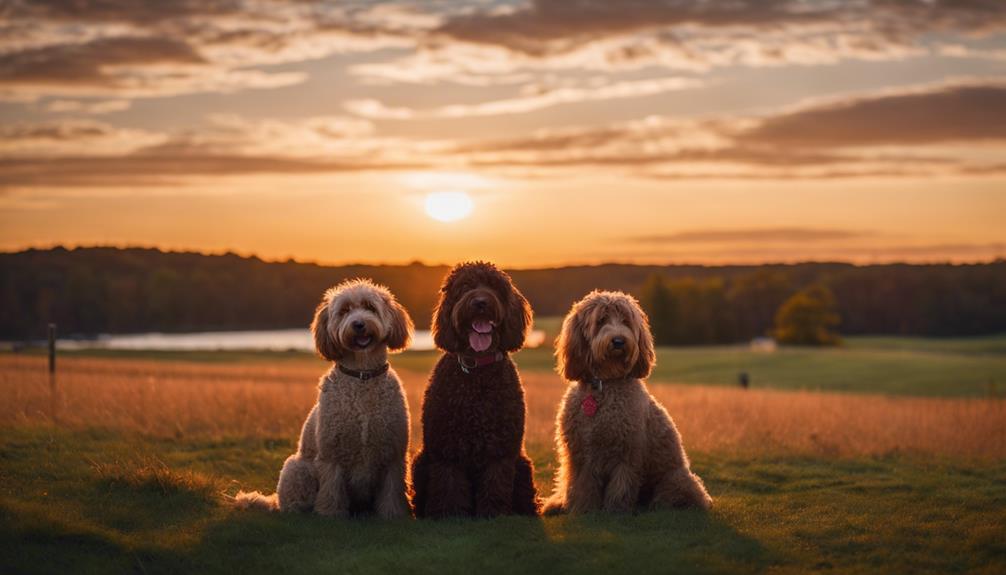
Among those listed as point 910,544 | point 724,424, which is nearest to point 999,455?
point 724,424

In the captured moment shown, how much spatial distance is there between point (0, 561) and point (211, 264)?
8266cm

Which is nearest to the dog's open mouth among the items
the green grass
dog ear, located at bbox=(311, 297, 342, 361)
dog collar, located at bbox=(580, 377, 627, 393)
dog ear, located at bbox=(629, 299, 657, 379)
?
dog collar, located at bbox=(580, 377, 627, 393)

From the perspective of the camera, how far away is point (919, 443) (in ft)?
47.8

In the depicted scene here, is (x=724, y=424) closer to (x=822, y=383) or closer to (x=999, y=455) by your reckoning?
(x=999, y=455)

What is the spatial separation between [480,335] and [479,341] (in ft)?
0.18

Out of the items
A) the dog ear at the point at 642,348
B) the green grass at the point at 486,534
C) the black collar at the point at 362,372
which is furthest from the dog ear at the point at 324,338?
the dog ear at the point at 642,348

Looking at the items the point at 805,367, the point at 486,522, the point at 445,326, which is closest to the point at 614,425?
the point at 486,522

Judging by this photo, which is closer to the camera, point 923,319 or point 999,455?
point 999,455

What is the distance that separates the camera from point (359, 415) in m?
8.38

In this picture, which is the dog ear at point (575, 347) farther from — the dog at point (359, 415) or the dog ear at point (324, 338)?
the dog ear at point (324, 338)

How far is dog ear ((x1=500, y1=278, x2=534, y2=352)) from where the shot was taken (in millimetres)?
8344

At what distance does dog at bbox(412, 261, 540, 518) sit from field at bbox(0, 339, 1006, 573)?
0.33 metres

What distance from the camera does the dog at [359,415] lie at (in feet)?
27.5

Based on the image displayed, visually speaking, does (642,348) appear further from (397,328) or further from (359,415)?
(359,415)
